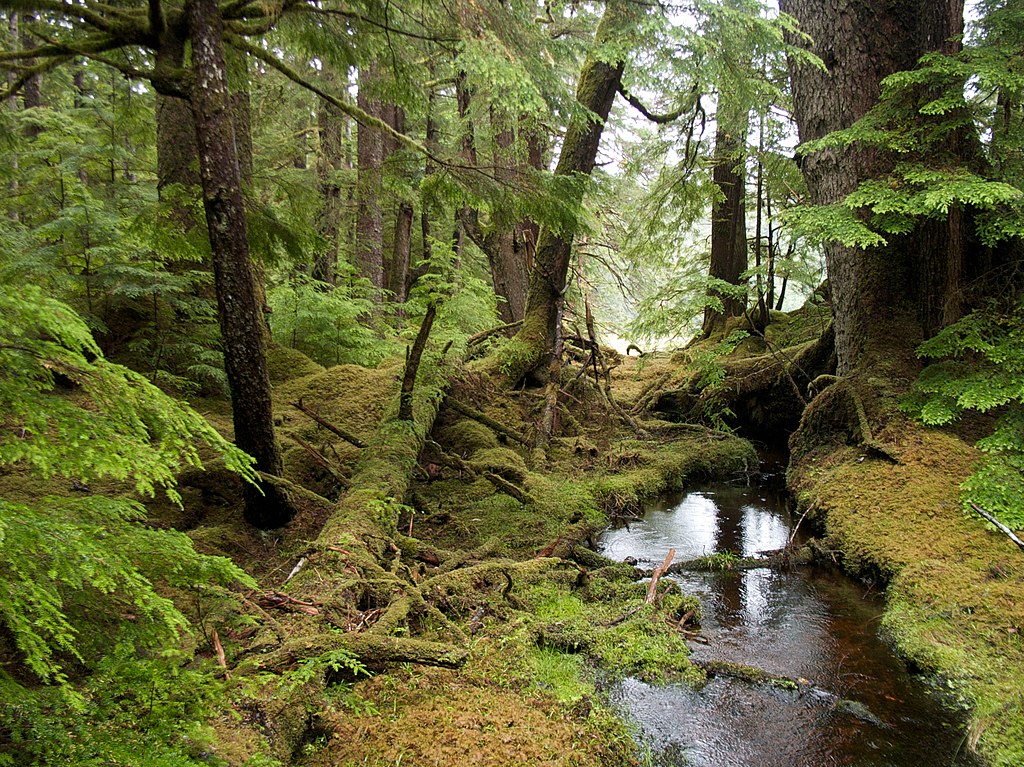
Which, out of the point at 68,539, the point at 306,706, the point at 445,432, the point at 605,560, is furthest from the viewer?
the point at 445,432

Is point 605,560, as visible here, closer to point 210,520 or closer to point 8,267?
point 210,520

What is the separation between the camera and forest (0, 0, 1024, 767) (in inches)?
68.6

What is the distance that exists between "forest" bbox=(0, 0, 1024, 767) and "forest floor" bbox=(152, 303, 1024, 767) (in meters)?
0.03

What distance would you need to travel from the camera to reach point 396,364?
8.64 meters

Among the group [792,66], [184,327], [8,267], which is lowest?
[184,327]

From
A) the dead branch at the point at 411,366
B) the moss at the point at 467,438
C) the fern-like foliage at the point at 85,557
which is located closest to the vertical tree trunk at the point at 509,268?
the moss at the point at 467,438

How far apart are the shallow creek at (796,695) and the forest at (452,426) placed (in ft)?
0.19

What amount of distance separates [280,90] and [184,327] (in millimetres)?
7947

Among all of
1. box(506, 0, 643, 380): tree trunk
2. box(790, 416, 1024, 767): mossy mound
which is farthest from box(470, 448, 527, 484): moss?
box(790, 416, 1024, 767): mossy mound

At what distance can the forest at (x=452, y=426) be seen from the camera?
1742 mm

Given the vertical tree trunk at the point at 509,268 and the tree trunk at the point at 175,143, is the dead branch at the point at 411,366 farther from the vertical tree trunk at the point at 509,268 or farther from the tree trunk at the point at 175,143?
the vertical tree trunk at the point at 509,268

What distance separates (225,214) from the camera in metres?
3.81

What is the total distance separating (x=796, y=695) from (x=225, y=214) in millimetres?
4661

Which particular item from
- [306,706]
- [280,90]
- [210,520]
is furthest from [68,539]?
[280,90]
